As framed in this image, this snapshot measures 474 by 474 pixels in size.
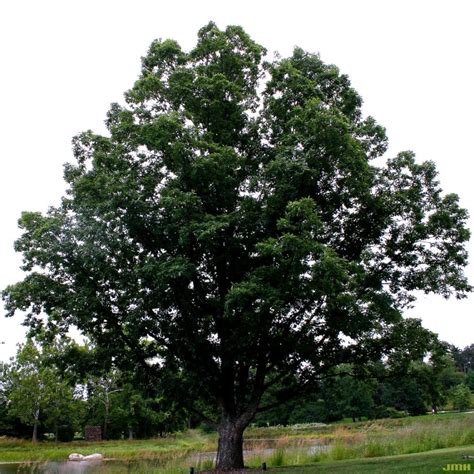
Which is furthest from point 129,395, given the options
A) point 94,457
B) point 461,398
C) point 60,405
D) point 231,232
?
point 461,398

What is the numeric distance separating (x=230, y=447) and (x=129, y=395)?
29.0m

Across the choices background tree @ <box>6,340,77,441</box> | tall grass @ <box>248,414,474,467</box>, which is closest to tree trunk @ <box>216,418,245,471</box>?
tall grass @ <box>248,414,474,467</box>

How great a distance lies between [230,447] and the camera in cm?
→ 1686

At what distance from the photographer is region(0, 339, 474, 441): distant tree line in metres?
18.4

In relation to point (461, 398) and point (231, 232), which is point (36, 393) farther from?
point (461, 398)

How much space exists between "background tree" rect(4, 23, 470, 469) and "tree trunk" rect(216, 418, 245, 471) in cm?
5

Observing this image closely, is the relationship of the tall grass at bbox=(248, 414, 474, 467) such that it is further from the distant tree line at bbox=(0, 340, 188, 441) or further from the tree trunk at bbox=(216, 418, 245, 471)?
the distant tree line at bbox=(0, 340, 188, 441)

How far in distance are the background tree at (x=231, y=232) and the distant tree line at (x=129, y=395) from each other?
1.31 metres

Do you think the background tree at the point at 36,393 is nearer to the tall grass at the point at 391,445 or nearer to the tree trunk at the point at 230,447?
the tall grass at the point at 391,445

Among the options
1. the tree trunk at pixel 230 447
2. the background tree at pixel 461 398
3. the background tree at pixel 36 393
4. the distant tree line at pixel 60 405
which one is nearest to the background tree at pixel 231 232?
the tree trunk at pixel 230 447

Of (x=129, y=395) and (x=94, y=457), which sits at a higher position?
(x=129, y=395)

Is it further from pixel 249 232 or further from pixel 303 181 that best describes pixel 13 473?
pixel 303 181

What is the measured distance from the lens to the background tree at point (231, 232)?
48.4 ft

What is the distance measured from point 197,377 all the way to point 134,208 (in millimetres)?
5788
